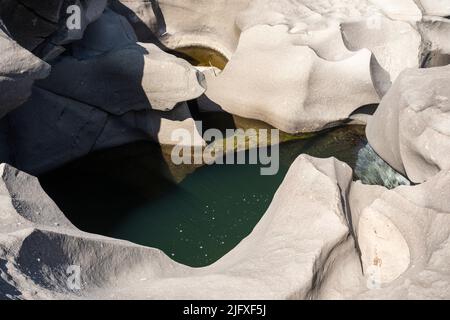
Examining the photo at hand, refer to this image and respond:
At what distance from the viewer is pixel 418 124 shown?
4711 mm

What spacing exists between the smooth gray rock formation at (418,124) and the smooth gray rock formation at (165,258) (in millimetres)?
932

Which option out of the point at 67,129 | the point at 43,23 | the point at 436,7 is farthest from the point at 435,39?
the point at 43,23

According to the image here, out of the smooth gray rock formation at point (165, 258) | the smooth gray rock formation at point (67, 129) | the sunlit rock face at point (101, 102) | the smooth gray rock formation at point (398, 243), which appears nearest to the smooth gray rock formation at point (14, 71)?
the smooth gray rock formation at point (165, 258)

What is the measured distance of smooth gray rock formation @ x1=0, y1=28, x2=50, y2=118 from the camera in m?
4.38

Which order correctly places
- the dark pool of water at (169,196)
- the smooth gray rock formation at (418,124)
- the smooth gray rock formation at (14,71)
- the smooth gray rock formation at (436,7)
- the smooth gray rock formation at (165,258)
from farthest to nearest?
the smooth gray rock formation at (436,7) < the dark pool of water at (169,196) < the smooth gray rock formation at (418,124) < the smooth gray rock formation at (14,71) < the smooth gray rock formation at (165,258)

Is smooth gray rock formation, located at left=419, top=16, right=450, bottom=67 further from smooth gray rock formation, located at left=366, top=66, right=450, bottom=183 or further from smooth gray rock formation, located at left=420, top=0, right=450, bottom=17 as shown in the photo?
smooth gray rock formation, located at left=366, top=66, right=450, bottom=183

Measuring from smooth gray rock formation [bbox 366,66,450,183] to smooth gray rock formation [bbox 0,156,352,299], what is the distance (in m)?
0.93

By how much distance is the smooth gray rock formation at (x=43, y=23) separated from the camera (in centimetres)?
543

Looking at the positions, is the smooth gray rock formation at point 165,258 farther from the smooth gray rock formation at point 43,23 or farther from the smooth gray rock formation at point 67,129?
the smooth gray rock formation at point 67,129

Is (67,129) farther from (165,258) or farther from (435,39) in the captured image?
(435,39)

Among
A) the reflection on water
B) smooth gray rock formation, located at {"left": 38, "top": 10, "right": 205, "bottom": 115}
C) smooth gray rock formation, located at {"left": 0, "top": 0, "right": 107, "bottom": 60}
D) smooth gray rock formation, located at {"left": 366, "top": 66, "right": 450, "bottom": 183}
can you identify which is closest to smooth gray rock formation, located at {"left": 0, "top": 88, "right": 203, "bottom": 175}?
smooth gray rock formation, located at {"left": 38, "top": 10, "right": 205, "bottom": 115}

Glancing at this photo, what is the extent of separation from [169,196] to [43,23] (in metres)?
2.12

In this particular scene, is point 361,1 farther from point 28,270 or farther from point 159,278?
point 28,270
